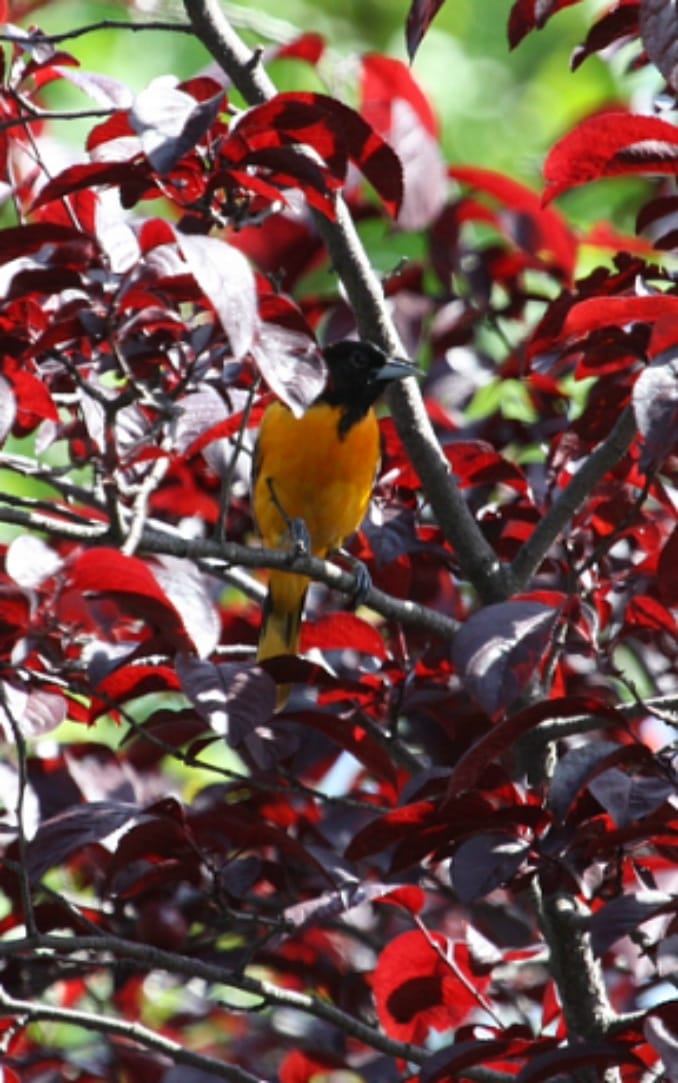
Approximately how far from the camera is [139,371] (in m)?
2.84

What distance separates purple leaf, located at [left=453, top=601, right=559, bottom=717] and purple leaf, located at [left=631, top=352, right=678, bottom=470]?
1.16 ft

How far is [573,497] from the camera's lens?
9.02 ft

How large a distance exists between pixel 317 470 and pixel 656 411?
2772 millimetres

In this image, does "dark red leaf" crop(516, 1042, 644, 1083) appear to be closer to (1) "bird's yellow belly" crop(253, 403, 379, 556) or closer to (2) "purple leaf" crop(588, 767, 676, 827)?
(2) "purple leaf" crop(588, 767, 676, 827)

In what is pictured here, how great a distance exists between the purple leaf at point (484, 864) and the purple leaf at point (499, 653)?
266 mm

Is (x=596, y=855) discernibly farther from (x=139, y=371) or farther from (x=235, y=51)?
(x=235, y=51)

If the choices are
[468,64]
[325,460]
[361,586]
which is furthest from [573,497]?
[468,64]

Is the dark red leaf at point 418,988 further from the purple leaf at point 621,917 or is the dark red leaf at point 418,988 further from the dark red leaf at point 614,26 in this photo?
the dark red leaf at point 614,26

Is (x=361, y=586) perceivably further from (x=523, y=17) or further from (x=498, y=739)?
(x=523, y=17)

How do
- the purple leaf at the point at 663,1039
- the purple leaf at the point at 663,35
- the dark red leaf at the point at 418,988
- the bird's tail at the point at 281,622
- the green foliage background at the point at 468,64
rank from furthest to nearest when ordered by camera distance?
the green foliage background at the point at 468,64
the bird's tail at the point at 281,622
the dark red leaf at the point at 418,988
the purple leaf at the point at 663,1039
the purple leaf at the point at 663,35

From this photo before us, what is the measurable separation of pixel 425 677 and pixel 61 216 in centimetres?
109

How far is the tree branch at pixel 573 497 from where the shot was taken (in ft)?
8.77

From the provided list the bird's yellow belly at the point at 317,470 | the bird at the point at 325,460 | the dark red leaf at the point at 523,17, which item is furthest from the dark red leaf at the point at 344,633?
the bird's yellow belly at the point at 317,470

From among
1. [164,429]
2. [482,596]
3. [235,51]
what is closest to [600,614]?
[482,596]
